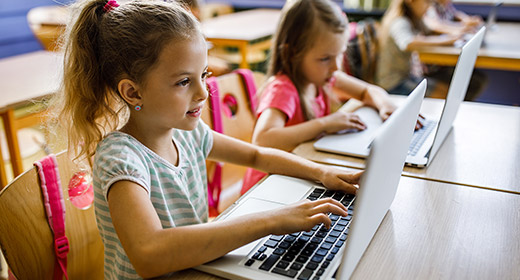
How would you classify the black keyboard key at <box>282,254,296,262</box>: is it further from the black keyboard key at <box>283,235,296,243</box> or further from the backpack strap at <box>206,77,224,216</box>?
the backpack strap at <box>206,77,224,216</box>

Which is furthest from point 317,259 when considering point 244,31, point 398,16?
point 244,31

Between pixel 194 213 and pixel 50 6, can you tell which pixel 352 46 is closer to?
pixel 194 213

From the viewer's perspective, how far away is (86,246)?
1044 millimetres

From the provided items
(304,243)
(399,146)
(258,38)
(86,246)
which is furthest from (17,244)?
(258,38)

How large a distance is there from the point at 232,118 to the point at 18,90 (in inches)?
38.8

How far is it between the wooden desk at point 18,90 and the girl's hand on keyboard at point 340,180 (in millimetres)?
996

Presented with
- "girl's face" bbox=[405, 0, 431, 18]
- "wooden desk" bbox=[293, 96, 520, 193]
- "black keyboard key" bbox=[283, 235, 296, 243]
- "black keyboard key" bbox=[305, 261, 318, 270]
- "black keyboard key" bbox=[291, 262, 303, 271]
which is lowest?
"girl's face" bbox=[405, 0, 431, 18]

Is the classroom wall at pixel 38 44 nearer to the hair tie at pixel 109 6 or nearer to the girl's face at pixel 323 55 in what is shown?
the girl's face at pixel 323 55

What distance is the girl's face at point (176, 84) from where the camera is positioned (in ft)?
2.81

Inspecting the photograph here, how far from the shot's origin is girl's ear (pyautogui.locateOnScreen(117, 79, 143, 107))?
0.87 m

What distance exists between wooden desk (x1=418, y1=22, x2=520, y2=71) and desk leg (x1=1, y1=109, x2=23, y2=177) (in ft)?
6.81

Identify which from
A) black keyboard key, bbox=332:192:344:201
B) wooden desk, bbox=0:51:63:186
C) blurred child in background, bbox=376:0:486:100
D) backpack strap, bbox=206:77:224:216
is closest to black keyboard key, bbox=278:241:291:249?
black keyboard key, bbox=332:192:344:201

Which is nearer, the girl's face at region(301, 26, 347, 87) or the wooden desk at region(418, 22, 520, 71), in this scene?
the girl's face at region(301, 26, 347, 87)

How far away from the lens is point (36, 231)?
0.91m
